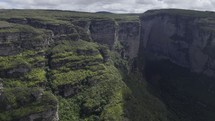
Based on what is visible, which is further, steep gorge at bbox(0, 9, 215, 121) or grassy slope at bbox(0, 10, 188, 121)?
grassy slope at bbox(0, 10, 188, 121)

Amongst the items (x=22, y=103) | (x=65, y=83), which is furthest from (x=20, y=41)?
(x=22, y=103)

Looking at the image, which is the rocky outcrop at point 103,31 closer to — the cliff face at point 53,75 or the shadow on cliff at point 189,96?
the cliff face at point 53,75

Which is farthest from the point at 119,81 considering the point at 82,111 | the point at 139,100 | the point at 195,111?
the point at 195,111

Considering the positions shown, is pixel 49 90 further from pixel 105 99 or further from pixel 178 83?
pixel 178 83

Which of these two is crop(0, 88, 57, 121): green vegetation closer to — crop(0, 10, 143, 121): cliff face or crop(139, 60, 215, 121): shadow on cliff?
crop(0, 10, 143, 121): cliff face

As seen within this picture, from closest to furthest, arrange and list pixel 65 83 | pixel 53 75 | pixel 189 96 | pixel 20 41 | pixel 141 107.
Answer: pixel 65 83 → pixel 53 75 → pixel 20 41 → pixel 141 107 → pixel 189 96

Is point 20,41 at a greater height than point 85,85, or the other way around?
point 20,41

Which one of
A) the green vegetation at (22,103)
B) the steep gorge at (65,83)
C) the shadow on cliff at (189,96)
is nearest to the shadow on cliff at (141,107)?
the steep gorge at (65,83)

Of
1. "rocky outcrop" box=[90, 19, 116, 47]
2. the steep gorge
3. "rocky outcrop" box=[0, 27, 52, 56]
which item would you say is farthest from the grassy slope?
"rocky outcrop" box=[90, 19, 116, 47]

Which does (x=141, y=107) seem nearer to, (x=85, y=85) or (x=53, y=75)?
(x=85, y=85)

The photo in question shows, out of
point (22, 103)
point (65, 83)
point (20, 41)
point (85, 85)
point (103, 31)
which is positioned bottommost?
point (85, 85)

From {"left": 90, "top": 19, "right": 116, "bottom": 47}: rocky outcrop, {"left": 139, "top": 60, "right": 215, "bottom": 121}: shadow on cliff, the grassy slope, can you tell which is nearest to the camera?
the grassy slope
